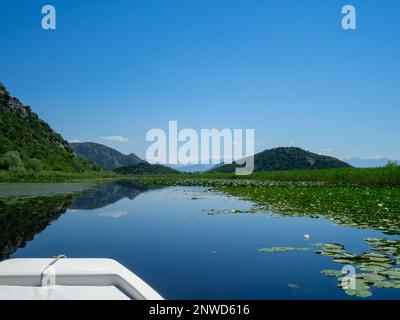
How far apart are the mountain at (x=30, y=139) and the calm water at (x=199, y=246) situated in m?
49.6

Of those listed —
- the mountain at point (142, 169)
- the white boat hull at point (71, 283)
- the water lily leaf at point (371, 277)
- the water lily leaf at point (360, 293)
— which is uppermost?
the mountain at point (142, 169)

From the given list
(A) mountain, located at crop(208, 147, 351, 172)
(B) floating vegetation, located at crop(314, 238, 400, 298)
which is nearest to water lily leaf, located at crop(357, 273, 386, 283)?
(B) floating vegetation, located at crop(314, 238, 400, 298)

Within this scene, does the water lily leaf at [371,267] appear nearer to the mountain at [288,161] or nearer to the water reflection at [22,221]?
the water reflection at [22,221]

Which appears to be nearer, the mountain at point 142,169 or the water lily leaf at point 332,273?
the water lily leaf at point 332,273

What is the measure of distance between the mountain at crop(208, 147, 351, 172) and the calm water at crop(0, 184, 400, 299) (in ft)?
383

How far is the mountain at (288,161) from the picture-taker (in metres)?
128

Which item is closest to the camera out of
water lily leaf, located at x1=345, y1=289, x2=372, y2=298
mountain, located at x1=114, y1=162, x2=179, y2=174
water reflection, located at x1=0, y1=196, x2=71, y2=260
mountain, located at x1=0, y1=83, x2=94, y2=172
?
water lily leaf, located at x1=345, y1=289, x2=372, y2=298

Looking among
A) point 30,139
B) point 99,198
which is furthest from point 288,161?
point 99,198

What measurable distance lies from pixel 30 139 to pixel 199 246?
73.3m

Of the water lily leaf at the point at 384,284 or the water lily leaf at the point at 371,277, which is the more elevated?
the water lily leaf at the point at 371,277

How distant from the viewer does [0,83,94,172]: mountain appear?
62.2 metres

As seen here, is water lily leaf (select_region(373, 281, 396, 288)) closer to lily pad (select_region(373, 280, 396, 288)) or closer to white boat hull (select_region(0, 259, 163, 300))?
lily pad (select_region(373, 280, 396, 288))

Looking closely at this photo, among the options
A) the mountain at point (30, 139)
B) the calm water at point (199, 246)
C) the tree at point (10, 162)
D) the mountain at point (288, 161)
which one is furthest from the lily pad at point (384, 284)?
the mountain at point (288, 161)

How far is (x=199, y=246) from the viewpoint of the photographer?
6.76 m
